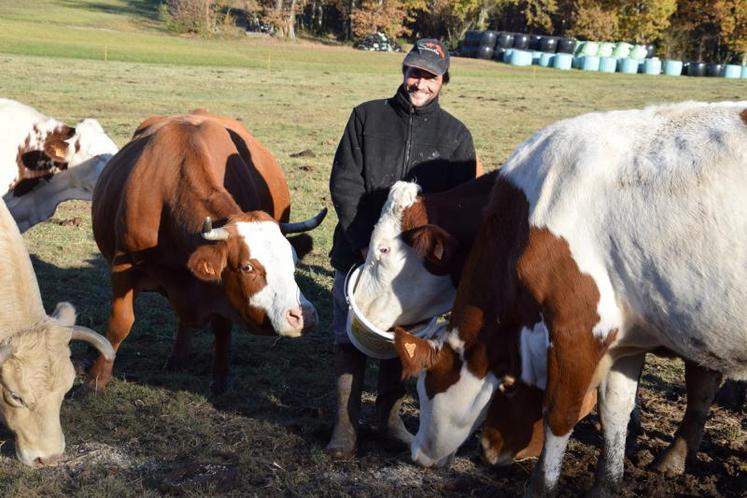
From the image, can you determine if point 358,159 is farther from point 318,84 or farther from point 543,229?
point 318,84

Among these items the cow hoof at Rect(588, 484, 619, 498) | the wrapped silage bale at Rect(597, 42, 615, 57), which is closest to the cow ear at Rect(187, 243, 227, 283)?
the cow hoof at Rect(588, 484, 619, 498)

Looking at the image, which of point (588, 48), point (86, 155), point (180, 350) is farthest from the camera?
point (588, 48)

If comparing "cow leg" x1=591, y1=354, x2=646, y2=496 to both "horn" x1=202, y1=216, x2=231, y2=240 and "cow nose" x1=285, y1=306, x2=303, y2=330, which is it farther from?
"horn" x1=202, y1=216, x2=231, y2=240

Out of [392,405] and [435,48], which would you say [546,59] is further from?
[392,405]

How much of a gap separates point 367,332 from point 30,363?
71.0 inches

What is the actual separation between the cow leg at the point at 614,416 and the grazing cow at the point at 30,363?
2723 millimetres

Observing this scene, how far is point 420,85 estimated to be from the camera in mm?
5168

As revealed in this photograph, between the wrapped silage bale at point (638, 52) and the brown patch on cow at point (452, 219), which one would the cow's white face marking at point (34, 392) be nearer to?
the brown patch on cow at point (452, 219)

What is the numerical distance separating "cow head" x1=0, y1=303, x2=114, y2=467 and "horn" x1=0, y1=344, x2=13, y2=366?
4cm

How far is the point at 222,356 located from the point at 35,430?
159cm

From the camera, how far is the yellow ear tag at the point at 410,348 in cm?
476

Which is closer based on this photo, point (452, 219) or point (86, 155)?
point (452, 219)

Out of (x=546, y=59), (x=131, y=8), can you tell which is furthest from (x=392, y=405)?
(x=131, y=8)

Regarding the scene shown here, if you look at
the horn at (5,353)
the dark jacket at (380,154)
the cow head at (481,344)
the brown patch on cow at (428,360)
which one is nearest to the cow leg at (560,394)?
the cow head at (481,344)
